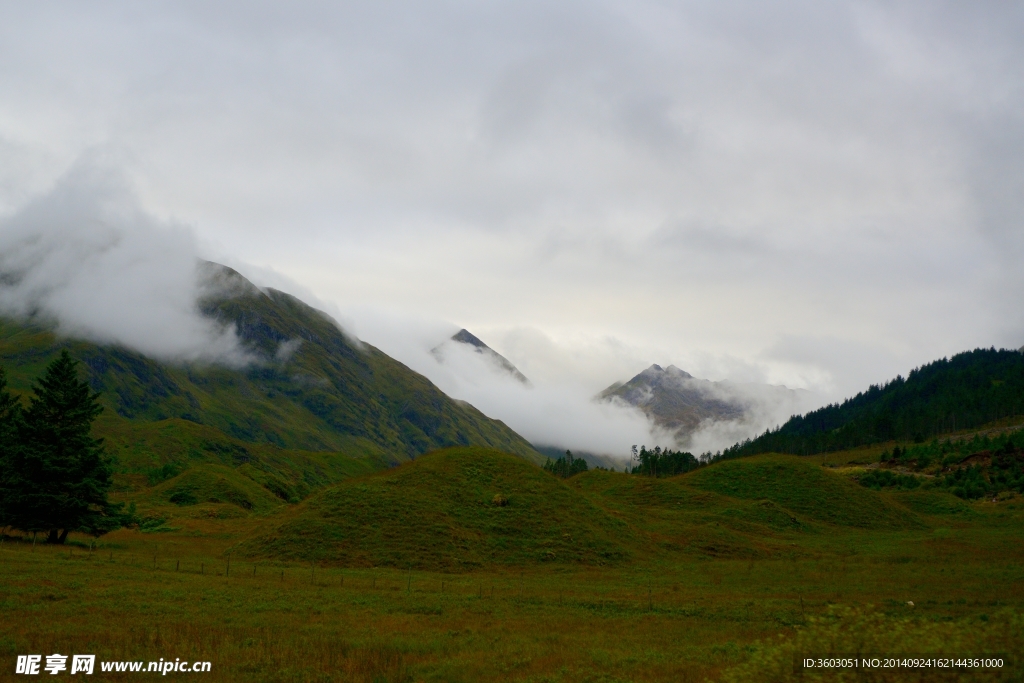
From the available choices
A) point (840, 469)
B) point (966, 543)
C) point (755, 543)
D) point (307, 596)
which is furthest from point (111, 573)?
point (840, 469)

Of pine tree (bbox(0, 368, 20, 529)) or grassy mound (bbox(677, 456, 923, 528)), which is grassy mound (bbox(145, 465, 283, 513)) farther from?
grassy mound (bbox(677, 456, 923, 528))

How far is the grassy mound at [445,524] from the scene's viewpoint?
66375 millimetres

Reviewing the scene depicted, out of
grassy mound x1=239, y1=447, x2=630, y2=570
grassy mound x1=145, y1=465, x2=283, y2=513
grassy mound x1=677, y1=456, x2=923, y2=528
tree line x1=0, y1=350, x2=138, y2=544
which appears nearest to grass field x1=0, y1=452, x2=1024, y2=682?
grassy mound x1=239, y1=447, x2=630, y2=570

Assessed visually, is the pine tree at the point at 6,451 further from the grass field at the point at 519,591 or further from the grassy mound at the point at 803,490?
the grassy mound at the point at 803,490

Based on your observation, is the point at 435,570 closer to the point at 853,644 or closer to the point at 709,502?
the point at 853,644

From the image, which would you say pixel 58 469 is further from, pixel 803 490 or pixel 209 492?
pixel 803 490

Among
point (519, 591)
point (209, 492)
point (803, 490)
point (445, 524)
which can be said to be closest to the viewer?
point (519, 591)

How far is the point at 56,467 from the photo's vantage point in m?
64.5

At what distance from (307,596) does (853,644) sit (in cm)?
3737

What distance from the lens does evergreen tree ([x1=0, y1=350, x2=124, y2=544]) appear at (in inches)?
2491

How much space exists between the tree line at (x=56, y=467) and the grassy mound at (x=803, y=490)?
100 meters

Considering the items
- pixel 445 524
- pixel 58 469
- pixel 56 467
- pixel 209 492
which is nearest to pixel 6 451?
pixel 56 467

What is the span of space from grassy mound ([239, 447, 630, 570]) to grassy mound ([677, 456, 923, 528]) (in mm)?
49530

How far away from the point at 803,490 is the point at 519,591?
292 ft
